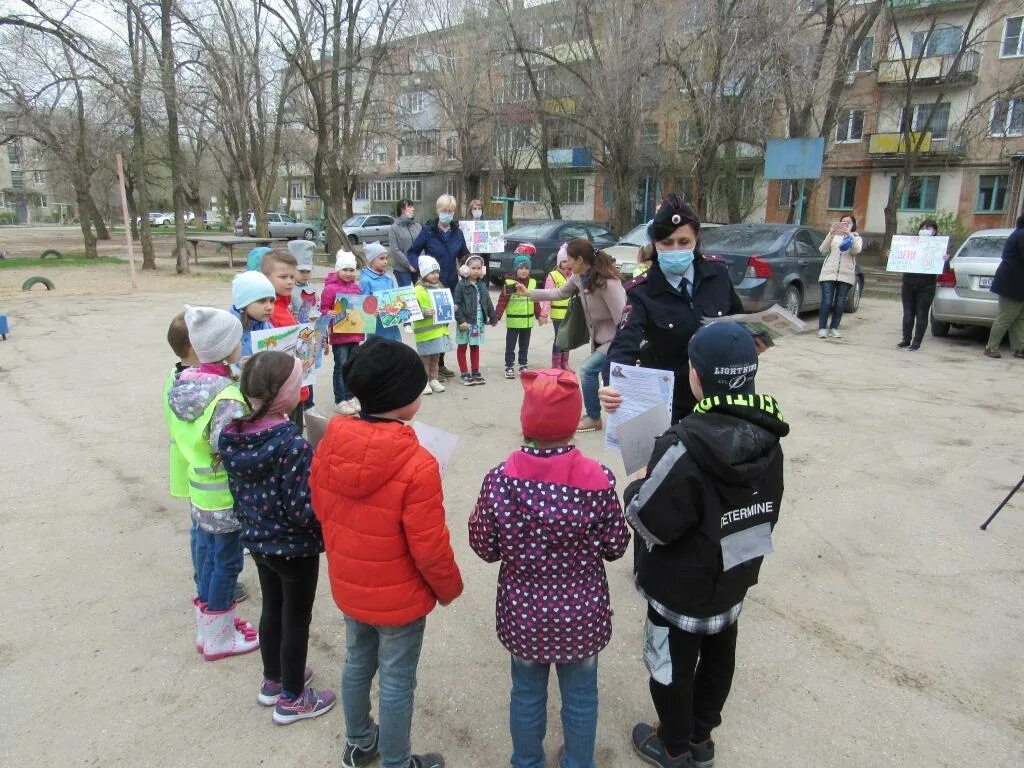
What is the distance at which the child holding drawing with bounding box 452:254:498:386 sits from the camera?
7234 millimetres

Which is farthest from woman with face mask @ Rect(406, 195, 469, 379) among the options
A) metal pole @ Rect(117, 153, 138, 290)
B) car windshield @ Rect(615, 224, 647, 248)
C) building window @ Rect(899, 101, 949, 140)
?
building window @ Rect(899, 101, 949, 140)

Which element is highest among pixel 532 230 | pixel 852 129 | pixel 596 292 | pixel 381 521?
pixel 852 129

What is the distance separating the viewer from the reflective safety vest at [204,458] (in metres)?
2.69

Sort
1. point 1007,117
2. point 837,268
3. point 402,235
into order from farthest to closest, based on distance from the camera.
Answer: point 1007,117 → point 837,268 → point 402,235

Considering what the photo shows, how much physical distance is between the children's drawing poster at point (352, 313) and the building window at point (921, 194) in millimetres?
32610

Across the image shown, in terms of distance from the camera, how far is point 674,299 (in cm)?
328

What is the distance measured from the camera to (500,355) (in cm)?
903

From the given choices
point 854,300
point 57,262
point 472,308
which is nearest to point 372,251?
point 472,308

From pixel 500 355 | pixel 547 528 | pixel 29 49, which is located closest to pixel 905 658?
pixel 547 528

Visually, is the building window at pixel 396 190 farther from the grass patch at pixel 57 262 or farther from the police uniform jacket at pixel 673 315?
the police uniform jacket at pixel 673 315

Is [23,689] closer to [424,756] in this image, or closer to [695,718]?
[424,756]

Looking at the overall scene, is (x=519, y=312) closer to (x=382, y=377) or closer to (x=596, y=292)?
(x=596, y=292)

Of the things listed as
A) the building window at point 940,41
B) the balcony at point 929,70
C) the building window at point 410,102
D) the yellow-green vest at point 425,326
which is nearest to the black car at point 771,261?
the yellow-green vest at point 425,326

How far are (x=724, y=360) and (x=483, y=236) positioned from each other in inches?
313
